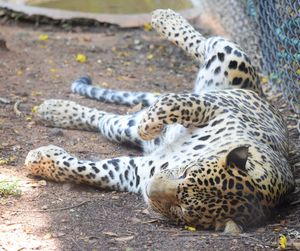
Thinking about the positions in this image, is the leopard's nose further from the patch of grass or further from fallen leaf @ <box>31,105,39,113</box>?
fallen leaf @ <box>31,105,39,113</box>

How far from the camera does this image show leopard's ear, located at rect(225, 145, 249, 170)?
15.7 ft

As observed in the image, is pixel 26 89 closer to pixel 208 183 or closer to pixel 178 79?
pixel 178 79

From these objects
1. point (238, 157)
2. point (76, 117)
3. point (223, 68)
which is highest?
point (223, 68)

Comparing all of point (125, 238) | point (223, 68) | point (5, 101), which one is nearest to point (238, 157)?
point (125, 238)

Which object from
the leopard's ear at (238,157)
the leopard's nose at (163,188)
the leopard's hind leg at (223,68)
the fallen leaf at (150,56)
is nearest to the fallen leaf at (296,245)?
the leopard's ear at (238,157)

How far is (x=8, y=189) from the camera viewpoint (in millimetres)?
5363

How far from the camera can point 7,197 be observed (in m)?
5.34

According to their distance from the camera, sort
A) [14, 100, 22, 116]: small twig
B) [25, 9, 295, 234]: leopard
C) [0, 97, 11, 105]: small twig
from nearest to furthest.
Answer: [25, 9, 295, 234]: leopard
[14, 100, 22, 116]: small twig
[0, 97, 11, 105]: small twig

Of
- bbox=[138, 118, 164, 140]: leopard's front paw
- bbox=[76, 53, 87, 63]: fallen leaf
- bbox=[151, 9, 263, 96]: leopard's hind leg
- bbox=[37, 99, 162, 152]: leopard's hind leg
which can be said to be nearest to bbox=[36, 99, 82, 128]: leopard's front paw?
bbox=[37, 99, 162, 152]: leopard's hind leg

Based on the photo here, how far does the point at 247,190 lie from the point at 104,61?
522 centimetres

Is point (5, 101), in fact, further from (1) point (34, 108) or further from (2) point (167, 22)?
(2) point (167, 22)

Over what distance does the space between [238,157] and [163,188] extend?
529mm

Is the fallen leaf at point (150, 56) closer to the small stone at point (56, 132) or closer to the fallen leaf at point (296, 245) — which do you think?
the small stone at point (56, 132)

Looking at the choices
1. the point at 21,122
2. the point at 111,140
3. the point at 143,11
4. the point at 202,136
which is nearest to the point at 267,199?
the point at 202,136
